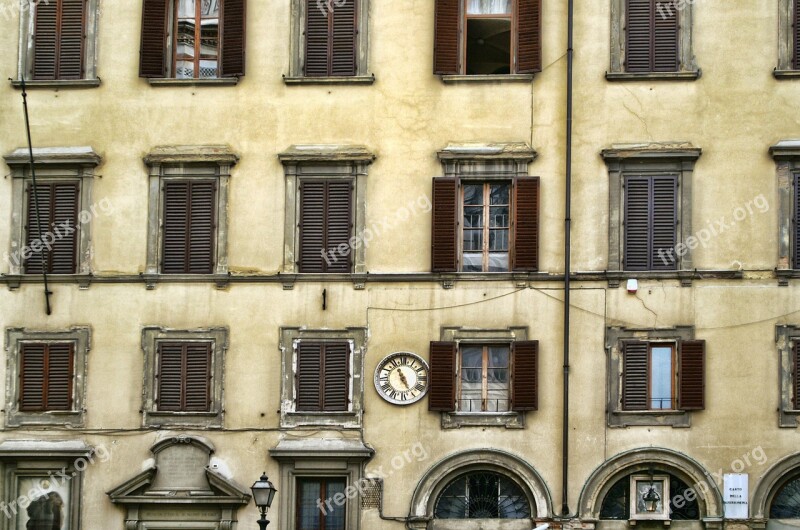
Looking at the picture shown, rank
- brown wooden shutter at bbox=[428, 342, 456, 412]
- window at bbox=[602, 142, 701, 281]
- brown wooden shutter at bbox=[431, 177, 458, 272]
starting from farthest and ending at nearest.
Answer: brown wooden shutter at bbox=[431, 177, 458, 272] → window at bbox=[602, 142, 701, 281] → brown wooden shutter at bbox=[428, 342, 456, 412]

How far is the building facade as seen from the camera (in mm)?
31906

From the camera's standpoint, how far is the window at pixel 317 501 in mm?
32281

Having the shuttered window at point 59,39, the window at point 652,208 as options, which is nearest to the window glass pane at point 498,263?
the window at point 652,208

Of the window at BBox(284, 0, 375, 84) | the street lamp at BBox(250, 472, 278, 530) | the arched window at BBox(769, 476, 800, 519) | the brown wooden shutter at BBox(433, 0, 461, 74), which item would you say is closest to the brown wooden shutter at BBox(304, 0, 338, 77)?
the window at BBox(284, 0, 375, 84)

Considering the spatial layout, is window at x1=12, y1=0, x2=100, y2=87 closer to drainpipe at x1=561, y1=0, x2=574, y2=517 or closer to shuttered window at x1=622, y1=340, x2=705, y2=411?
drainpipe at x1=561, y1=0, x2=574, y2=517

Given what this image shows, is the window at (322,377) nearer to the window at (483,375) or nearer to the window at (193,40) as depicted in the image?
the window at (483,375)

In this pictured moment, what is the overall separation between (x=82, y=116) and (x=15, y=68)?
1.80m

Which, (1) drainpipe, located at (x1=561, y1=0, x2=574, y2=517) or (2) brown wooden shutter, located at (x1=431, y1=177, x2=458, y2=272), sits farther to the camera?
(2) brown wooden shutter, located at (x1=431, y1=177, x2=458, y2=272)

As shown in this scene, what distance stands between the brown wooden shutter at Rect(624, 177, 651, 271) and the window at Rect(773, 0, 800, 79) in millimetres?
3512

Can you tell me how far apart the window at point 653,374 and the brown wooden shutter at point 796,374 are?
1750 mm

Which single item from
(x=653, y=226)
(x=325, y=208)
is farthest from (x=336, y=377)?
(x=653, y=226)

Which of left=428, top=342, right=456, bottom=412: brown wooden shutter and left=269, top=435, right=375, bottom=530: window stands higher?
left=428, top=342, right=456, bottom=412: brown wooden shutter

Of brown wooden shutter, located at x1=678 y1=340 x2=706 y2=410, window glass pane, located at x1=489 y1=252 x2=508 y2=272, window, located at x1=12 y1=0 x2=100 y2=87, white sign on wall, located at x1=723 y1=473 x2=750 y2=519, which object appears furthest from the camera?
window, located at x1=12 y1=0 x2=100 y2=87

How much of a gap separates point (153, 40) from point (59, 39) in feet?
6.64
